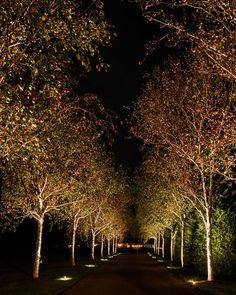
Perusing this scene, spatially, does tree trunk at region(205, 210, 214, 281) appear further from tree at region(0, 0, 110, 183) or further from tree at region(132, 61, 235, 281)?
tree at region(0, 0, 110, 183)

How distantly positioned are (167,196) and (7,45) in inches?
1343

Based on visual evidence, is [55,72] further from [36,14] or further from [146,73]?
[146,73]

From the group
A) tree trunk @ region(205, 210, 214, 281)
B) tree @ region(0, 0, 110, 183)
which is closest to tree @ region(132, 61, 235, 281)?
tree trunk @ region(205, 210, 214, 281)

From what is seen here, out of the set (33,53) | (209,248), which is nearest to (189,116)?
(209,248)

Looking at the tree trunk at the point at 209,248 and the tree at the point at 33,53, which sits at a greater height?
the tree at the point at 33,53

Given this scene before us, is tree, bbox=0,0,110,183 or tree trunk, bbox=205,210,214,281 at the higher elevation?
tree, bbox=0,0,110,183

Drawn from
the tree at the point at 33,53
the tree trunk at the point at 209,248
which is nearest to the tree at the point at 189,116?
the tree trunk at the point at 209,248

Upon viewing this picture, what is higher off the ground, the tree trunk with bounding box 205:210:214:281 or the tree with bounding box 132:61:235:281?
the tree with bounding box 132:61:235:281

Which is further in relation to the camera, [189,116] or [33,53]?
[189,116]

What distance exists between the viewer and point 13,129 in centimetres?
1285

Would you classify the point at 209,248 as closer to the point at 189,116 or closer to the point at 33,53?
the point at 189,116

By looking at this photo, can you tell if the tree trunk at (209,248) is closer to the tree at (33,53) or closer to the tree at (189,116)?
the tree at (189,116)

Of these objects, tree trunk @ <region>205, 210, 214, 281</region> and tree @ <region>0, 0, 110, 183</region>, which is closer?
tree @ <region>0, 0, 110, 183</region>

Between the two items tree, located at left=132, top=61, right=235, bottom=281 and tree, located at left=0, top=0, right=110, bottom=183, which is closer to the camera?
tree, located at left=0, top=0, right=110, bottom=183
